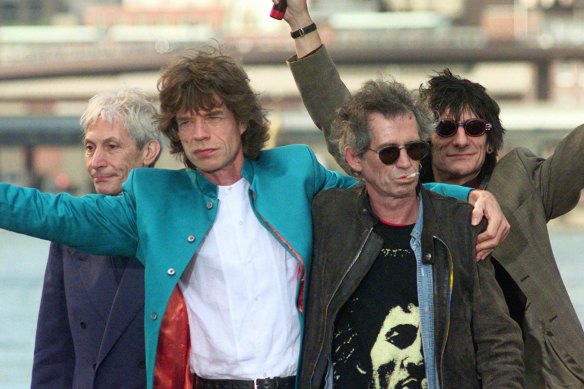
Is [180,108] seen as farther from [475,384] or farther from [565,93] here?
[565,93]

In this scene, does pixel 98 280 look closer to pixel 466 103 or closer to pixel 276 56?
pixel 466 103

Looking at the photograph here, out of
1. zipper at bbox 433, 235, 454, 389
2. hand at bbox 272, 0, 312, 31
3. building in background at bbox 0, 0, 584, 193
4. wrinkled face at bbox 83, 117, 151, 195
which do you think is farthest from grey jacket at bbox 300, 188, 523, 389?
building in background at bbox 0, 0, 584, 193

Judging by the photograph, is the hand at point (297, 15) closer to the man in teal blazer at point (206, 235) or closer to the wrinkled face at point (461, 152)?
the wrinkled face at point (461, 152)

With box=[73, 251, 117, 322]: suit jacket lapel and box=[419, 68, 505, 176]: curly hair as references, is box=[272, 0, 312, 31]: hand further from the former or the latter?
box=[73, 251, 117, 322]: suit jacket lapel

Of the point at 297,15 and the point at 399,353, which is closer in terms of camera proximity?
the point at 399,353

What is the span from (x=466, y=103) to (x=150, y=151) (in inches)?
26.4

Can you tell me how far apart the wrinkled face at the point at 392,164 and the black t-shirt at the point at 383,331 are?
107 millimetres

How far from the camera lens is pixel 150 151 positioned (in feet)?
8.73

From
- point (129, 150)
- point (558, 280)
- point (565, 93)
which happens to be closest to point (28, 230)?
point (129, 150)

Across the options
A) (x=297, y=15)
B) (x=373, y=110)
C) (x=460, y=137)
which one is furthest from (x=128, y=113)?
(x=460, y=137)

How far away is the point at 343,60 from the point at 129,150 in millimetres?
47942

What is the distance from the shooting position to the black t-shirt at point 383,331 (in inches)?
85.1

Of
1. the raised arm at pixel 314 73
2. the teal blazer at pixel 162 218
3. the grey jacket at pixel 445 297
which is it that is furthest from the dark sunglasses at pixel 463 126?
the grey jacket at pixel 445 297

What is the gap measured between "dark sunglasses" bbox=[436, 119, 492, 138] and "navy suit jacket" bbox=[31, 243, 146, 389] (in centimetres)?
69
